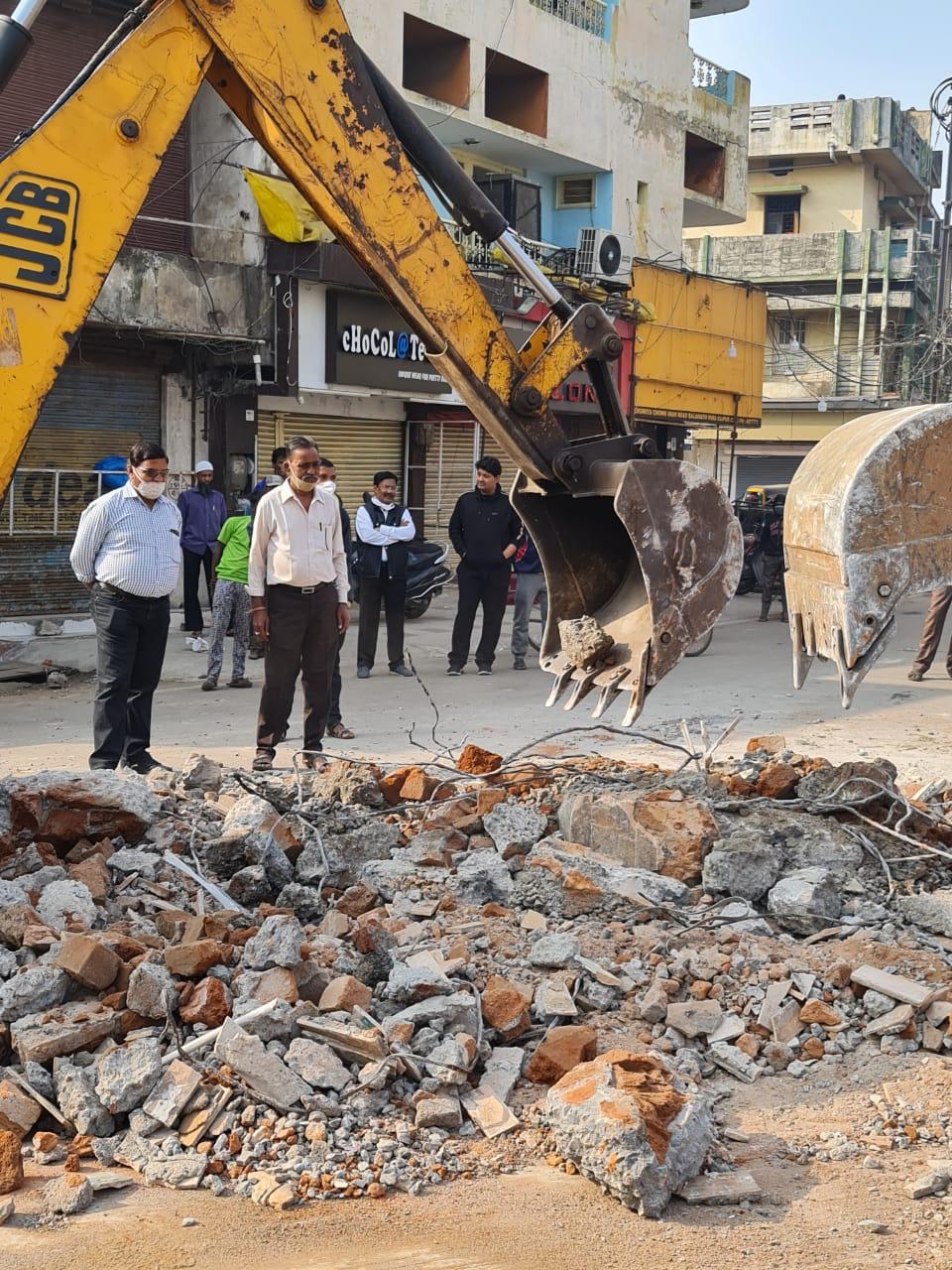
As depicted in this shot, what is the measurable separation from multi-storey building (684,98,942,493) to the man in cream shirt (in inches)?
1304

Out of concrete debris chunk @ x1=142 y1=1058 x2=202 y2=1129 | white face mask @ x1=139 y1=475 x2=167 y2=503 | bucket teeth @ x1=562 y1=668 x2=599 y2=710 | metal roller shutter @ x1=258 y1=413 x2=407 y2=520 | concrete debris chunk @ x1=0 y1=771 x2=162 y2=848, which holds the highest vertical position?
metal roller shutter @ x1=258 y1=413 x2=407 y2=520

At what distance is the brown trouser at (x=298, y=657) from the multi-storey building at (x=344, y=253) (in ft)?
25.5

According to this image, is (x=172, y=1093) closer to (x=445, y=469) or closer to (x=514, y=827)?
(x=514, y=827)

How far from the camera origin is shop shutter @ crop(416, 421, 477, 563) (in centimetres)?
2077

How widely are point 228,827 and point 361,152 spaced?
2.85 meters

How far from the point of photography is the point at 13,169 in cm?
430

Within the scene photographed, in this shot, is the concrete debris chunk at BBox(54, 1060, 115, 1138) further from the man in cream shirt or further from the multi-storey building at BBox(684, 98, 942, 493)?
the multi-storey building at BBox(684, 98, 942, 493)

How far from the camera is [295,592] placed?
8.08 m

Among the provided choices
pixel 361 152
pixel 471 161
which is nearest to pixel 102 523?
pixel 361 152

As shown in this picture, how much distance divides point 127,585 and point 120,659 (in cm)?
41

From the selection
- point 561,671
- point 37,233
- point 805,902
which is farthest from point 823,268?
point 37,233

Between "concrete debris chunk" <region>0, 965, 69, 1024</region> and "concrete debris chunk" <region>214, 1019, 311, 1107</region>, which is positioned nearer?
"concrete debris chunk" <region>214, 1019, 311, 1107</region>

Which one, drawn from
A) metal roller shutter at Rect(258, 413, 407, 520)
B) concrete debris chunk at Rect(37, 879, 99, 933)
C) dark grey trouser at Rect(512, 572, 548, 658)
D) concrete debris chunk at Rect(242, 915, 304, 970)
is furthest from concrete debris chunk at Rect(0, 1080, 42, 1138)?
metal roller shutter at Rect(258, 413, 407, 520)

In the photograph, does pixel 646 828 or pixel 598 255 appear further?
pixel 598 255
